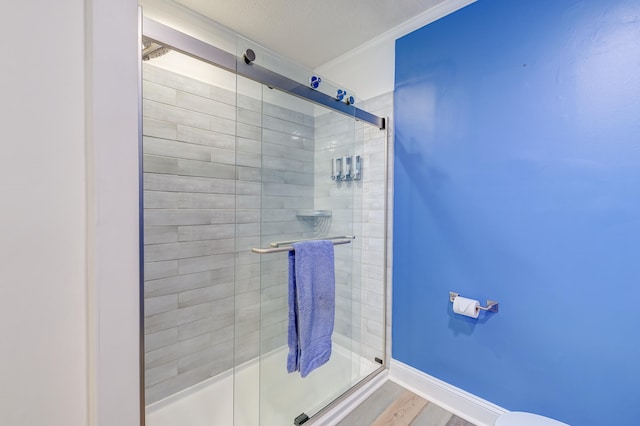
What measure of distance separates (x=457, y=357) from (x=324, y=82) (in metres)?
1.81

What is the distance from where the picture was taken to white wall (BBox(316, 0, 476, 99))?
1666 mm

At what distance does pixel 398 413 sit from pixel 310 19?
2509mm

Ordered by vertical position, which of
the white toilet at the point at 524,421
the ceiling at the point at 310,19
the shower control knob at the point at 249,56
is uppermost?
the ceiling at the point at 310,19

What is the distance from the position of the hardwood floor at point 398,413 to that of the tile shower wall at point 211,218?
687mm

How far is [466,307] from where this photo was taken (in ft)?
4.58
